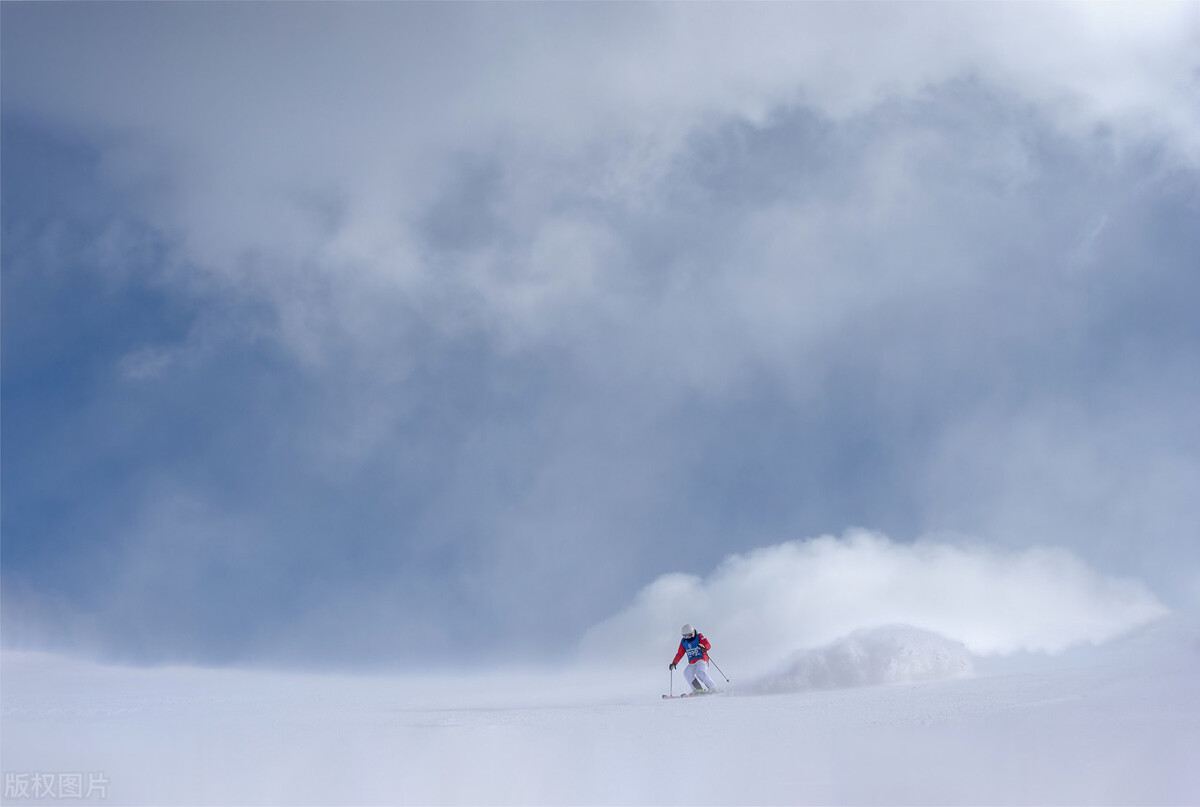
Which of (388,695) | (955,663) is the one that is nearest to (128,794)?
(388,695)

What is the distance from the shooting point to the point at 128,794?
A: 15133 mm

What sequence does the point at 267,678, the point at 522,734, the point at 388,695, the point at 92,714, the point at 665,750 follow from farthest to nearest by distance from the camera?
the point at 267,678
the point at 388,695
the point at 92,714
the point at 522,734
the point at 665,750

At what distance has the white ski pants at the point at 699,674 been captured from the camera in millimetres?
31266

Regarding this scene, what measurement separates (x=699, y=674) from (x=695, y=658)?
61 cm

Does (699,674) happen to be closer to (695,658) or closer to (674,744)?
(695,658)

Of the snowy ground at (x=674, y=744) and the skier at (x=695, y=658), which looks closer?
the snowy ground at (x=674, y=744)

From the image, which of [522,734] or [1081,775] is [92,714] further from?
[1081,775]

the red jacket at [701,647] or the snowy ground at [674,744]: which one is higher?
the red jacket at [701,647]

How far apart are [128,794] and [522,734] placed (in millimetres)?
7856

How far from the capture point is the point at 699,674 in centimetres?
3144

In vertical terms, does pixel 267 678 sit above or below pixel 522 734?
above

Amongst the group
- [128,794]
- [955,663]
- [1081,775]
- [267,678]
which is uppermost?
[267,678]

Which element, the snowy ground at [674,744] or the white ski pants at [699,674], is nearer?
the snowy ground at [674,744]

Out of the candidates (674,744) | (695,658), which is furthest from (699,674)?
(674,744)
